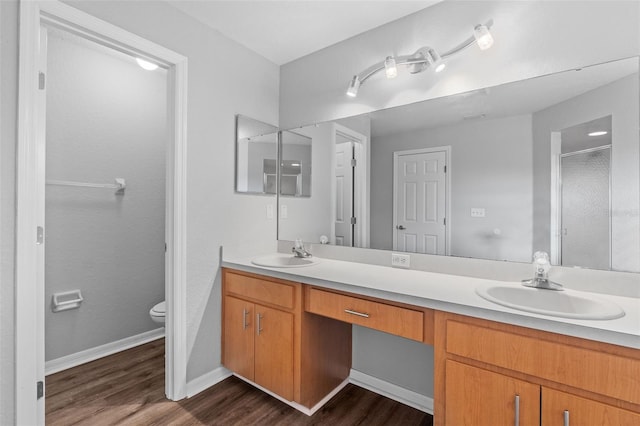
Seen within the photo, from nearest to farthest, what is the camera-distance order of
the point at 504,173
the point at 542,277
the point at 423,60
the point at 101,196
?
the point at 542,277 < the point at 504,173 < the point at 423,60 < the point at 101,196

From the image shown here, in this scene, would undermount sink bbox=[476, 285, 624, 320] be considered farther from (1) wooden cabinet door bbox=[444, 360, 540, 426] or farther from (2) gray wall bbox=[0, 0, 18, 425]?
(2) gray wall bbox=[0, 0, 18, 425]

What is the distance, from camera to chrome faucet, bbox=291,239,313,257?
Result: 2.27 metres

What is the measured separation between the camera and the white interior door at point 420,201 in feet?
5.96

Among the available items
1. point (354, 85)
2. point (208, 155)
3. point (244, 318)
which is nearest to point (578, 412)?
point (244, 318)

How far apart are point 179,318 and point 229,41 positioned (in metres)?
1.89

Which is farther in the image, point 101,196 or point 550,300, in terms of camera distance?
point 101,196

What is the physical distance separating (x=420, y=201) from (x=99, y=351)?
270cm

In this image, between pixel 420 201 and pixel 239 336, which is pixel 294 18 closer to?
pixel 420 201

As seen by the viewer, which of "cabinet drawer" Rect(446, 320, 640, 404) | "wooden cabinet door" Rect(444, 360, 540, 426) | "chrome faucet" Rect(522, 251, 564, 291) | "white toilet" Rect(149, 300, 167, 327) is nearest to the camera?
"cabinet drawer" Rect(446, 320, 640, 404)

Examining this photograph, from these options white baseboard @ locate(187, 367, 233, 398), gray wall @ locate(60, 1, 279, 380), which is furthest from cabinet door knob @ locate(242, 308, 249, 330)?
white baseboard @ locate(187, 367, 233, 398)

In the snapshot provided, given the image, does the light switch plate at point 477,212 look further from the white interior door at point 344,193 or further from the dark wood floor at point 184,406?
the dark wood floor at point 184,406

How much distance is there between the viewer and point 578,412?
1.00 meters

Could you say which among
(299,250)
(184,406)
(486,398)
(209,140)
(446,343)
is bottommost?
(184,406)

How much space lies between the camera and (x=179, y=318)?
A: 1908mm
